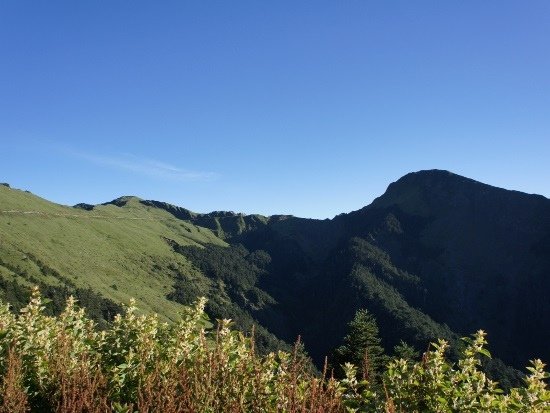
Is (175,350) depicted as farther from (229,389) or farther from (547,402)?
(547,402)

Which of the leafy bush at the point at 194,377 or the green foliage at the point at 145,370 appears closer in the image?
the green foliage at the point at 145,370

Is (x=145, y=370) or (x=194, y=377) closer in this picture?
(x=194, y=377)

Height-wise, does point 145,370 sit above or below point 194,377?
below

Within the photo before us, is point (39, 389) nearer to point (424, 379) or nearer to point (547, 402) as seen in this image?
point (424, 379)

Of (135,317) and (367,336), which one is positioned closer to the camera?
(135,317)

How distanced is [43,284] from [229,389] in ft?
528

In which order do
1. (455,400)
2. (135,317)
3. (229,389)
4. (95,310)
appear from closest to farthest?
(229,389)
(455,400)
(135,317)
(95,310)

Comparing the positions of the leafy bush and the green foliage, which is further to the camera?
the leafy bush

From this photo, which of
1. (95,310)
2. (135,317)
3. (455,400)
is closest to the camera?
(455,400)

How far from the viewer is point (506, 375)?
160 meters

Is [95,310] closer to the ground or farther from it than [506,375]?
farther from it

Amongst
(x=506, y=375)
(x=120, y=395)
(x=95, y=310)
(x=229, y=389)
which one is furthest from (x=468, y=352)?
(x=506, y=375)

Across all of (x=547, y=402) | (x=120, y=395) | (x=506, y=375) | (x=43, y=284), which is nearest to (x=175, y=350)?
(x=120, y=395)

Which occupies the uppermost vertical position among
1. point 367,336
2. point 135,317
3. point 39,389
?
point 135,317
